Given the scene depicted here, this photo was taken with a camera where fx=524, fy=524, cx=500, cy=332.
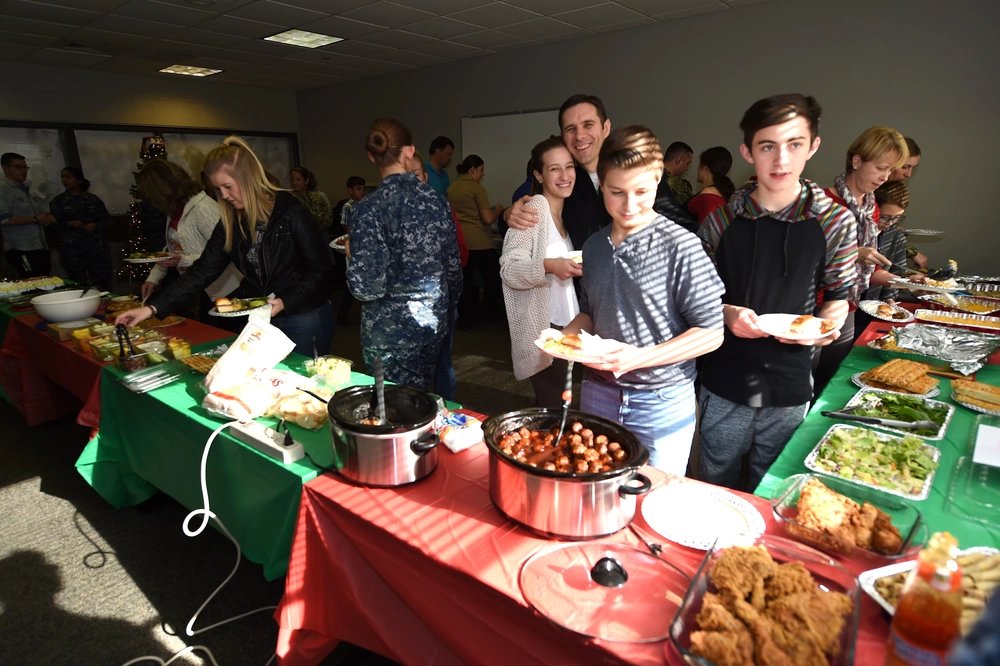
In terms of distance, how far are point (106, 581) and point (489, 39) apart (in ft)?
18.8

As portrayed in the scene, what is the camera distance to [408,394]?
4.42 feet

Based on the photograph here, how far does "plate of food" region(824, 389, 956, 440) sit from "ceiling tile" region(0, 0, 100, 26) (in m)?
6.28

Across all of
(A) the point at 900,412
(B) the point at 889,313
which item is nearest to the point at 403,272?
(A) the point at 900,412

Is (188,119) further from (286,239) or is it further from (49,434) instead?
(286,239)

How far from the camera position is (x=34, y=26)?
493 cm

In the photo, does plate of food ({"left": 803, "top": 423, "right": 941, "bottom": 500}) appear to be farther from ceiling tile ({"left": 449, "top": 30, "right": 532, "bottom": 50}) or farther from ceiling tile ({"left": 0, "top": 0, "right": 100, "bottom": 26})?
ceiling tile ({"left": 0, "top": 0, "right": 100, "bottom": 26})

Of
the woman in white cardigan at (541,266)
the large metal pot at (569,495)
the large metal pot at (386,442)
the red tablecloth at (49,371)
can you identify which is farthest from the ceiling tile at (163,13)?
the large metal pot at (569,495)

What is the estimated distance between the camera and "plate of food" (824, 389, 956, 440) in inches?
53.9

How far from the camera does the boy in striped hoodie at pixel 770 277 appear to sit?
1.36 m

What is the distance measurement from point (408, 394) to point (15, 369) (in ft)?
10.1

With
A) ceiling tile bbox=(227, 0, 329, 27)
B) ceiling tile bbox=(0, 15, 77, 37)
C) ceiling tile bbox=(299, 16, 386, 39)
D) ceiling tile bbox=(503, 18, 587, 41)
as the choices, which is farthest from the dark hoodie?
ceiling tile bbox=(0, 15, 77, 37)

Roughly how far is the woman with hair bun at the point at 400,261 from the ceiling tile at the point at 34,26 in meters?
5.18

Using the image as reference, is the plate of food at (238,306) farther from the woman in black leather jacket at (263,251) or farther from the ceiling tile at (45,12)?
the ceiling tile at (45,12)

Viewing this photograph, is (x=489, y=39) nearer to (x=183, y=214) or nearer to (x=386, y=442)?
(x=183, y=214)
